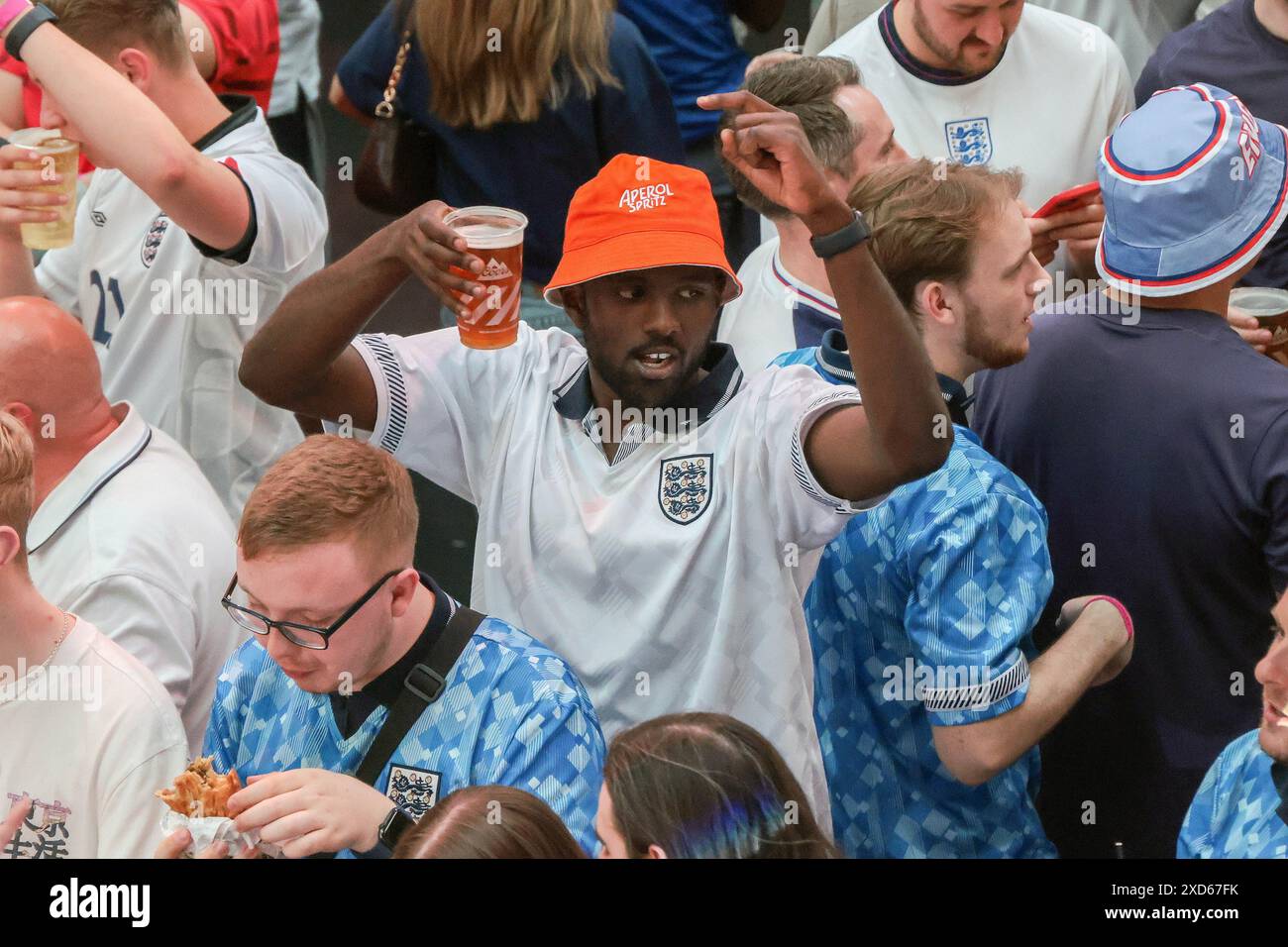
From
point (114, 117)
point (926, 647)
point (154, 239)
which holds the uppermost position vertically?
point (114, 117)

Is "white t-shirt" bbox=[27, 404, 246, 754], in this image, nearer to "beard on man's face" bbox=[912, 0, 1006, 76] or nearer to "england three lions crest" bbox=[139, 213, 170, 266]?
"england three lions crest" bbox=[139, 213, 170, 266]

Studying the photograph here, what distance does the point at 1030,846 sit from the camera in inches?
128

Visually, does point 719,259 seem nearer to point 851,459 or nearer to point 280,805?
point 851,459

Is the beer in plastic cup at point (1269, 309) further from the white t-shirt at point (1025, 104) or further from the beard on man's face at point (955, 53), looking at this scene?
the beard on man's face at point (955, 53)

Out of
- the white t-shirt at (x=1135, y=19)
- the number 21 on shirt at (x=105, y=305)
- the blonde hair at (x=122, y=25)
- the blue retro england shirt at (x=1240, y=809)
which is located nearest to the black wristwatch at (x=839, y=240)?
the blue retro england shirt at (x=1240, y=809)

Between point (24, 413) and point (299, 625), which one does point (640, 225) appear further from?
point (24, 413)

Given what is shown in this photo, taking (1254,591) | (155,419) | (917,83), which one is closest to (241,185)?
(155,419)

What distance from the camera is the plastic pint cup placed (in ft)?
10.2

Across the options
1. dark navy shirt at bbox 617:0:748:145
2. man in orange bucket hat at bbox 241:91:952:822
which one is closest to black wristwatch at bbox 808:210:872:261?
man in orange bucket hat at bbox 241:91:952:822

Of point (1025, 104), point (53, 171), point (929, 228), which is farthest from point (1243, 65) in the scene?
point (53, 171)

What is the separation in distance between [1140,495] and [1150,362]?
230 millimetres

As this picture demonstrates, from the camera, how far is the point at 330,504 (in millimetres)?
2973

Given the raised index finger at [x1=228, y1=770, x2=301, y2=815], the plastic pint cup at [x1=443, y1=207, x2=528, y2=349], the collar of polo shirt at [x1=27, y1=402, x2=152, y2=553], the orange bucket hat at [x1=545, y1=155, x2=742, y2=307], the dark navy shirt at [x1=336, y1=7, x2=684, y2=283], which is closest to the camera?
the raised index finger at [x1=228, y1=770, x2=301, y2=815]

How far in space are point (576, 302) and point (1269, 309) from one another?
1.34 metres
